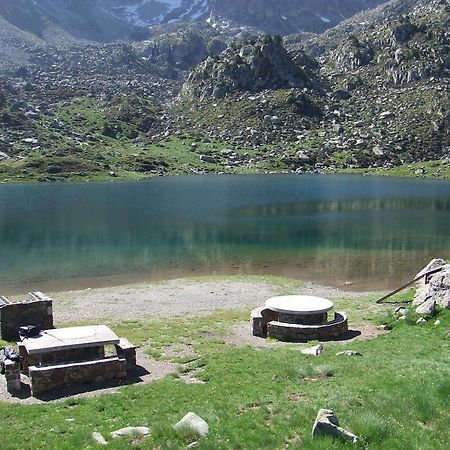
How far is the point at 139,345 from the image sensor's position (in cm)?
2725

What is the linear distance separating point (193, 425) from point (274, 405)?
2.94 m

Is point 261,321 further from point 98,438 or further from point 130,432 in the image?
point 98,438

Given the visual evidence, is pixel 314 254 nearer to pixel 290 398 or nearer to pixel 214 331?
pixel 214 331

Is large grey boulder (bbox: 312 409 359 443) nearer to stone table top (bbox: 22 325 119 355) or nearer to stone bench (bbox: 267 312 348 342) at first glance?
stone table top (bbox: 22 325 119 355)

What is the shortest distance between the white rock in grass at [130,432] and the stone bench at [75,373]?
5.64m

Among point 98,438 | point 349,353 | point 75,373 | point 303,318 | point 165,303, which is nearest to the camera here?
point 98,438

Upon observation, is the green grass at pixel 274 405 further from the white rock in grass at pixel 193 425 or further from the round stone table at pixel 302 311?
the round stone table at pixel 302 311

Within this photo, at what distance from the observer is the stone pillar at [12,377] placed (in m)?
20.5

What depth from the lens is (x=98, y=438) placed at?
15.4 meters

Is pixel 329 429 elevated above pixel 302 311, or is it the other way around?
pixel 329 429

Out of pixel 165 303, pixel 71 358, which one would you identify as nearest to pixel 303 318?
pixel 71 358

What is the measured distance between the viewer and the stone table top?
21.9 m

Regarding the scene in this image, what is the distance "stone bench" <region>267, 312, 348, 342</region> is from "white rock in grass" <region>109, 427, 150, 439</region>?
1465 cm

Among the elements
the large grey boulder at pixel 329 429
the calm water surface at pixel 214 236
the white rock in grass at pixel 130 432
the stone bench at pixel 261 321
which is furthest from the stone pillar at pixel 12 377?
the calm water surface at pixel 214 236
